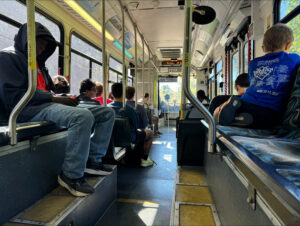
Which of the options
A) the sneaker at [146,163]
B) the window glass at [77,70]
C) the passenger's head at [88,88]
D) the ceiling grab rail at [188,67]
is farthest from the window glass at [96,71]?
the ceiling grab rail at [188,67]

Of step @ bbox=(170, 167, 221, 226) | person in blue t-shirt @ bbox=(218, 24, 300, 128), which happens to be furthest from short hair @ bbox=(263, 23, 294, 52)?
step @ bbox=(170, 167, 221, 226)

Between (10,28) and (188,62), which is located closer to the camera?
(188,62)

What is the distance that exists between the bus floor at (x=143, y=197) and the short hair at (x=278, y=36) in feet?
5.37

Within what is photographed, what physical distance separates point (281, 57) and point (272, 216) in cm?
114

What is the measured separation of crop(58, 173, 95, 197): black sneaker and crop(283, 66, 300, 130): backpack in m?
1.42

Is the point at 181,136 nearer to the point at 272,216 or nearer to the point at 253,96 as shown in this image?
the point at 253,96

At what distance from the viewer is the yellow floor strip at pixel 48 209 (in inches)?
44.3

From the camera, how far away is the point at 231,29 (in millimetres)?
4043

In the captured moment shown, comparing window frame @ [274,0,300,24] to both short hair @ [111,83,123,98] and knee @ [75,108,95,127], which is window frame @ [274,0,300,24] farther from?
knee @ [75,108,95,127]

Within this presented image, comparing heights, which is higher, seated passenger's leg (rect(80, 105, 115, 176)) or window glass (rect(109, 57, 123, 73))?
window glass (rect(109, 57, 123, 73))

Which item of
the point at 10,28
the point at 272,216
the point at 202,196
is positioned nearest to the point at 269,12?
the point at 202,196

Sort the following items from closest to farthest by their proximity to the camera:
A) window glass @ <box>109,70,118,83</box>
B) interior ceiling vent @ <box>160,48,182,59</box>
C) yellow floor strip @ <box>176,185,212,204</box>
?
1. yellow floor strip @ <box>176,185,212,204</box>
2. window glass @ <box>109,70,118,83</box>
3. interior ceiling vent @ <box>160,48,182,59</box>

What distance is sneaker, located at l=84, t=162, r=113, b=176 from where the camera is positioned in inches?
69.2

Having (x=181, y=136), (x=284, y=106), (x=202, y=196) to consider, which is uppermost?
(x=284, y=106)
